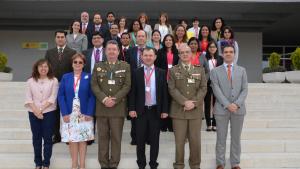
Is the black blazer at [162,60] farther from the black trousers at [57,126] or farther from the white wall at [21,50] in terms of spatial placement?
the white wall at [21,50]

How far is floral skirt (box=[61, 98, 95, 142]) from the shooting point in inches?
224

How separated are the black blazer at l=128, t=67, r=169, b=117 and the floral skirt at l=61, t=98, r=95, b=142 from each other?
28.0 inches

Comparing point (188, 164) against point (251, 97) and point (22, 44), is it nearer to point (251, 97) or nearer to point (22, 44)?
point (251, 97)

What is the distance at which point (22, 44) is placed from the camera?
20625 mm

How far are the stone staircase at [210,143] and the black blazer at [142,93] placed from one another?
1010 mm

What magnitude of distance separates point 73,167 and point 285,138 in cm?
408

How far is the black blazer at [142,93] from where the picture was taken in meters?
5.82

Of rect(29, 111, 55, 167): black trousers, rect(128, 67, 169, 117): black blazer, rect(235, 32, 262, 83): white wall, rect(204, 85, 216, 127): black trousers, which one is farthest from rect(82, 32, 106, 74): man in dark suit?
rect(235, 32, 262, 83): white wall

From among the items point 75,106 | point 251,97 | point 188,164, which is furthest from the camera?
point 251,97

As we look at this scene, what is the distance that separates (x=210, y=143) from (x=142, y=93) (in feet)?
6.00

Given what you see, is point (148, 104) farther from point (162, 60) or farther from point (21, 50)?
point (21, 50)

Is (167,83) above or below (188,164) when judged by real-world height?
above

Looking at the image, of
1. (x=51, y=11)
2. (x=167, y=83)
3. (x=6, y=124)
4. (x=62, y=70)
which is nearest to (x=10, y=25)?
(x=51, y=11)

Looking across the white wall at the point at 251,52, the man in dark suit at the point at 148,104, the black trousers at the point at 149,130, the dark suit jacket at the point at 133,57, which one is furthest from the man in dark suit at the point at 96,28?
the white wall at the point at 251,52
